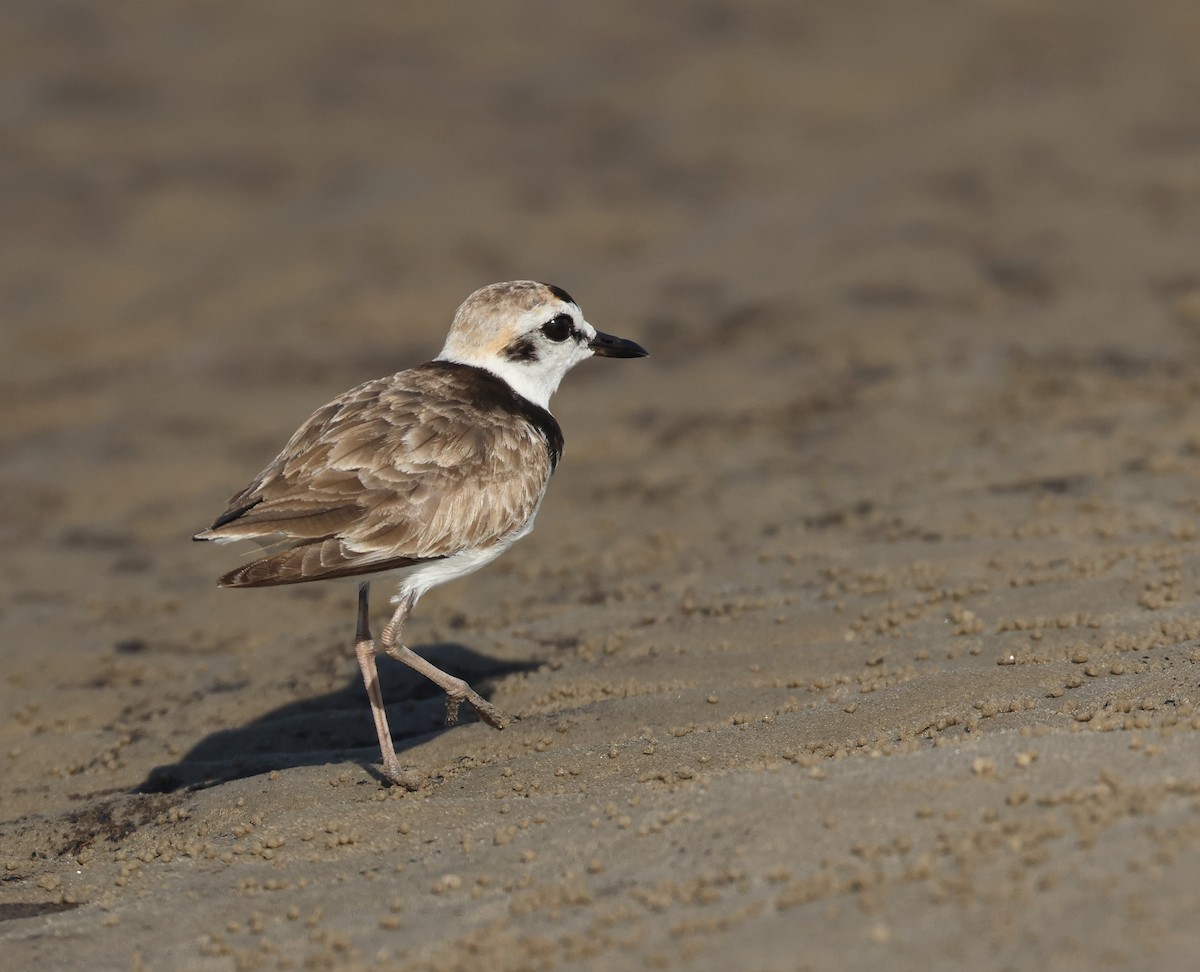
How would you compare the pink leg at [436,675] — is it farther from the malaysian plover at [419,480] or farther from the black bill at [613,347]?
the black bill at [613,347]

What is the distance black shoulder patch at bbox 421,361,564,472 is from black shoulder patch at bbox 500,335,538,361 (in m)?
0.12

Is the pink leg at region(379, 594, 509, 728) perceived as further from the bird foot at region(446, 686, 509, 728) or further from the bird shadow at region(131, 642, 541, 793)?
the bird shadow at region(131, 642, 541, 793)

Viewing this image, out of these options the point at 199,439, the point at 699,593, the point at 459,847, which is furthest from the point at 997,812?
the point at 199,439

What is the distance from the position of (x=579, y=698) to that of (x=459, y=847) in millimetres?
1609

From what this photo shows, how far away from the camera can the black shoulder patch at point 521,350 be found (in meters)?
6.73

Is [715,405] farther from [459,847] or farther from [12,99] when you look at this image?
[12,99]

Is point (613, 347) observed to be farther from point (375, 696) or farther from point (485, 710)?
point (375, 696)

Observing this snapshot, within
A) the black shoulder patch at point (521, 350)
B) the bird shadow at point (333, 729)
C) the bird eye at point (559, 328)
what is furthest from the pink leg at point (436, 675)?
the bird eye at point (559, 328)

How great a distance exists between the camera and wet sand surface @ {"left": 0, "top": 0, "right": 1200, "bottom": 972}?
14.0 ft

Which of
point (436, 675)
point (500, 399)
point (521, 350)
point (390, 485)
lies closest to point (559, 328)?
point (521, 350)

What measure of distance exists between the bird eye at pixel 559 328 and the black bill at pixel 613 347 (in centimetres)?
20

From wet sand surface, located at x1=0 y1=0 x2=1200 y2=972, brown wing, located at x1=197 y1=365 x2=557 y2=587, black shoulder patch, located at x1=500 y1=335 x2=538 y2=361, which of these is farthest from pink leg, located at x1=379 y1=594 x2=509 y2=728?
black shoulder patch, located at x1=500 y1=335 x2=538 y2=361

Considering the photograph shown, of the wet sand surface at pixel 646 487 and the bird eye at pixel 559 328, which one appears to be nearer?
the wet sand surface at pixel 646 487

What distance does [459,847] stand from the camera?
482 cm
